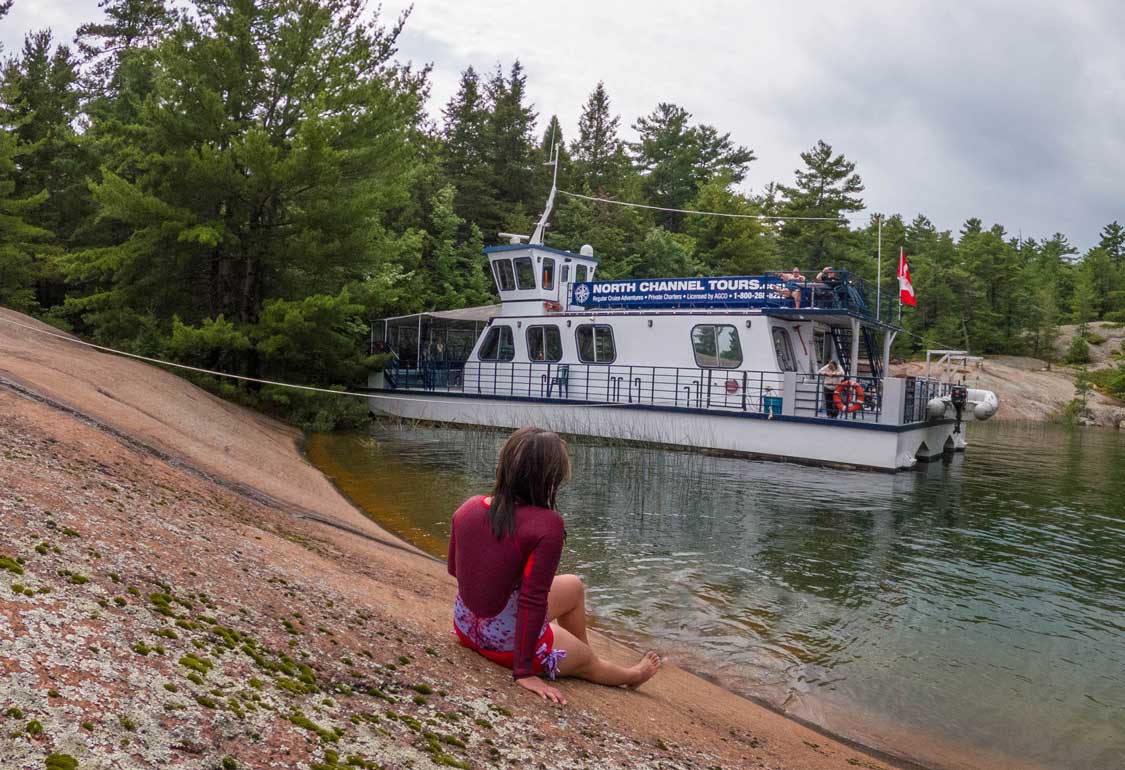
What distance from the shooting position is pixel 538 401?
20.4m

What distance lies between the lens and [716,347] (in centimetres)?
1909

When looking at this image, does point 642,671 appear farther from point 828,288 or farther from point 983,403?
point 983,403

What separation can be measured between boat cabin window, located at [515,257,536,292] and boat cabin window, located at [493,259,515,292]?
0.19 metres

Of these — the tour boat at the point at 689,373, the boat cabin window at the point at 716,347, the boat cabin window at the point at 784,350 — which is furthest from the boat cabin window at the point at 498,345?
the boat cabin window at the point at 784,350

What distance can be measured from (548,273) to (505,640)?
19.7 meters

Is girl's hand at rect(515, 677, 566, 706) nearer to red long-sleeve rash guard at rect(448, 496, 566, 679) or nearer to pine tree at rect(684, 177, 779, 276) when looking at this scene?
red long-sleeve rash guard at rect(448, 496, 566, 679)

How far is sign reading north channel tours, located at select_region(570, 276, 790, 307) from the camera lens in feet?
61.8

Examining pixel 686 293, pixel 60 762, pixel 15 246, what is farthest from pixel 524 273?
pixel 60 762

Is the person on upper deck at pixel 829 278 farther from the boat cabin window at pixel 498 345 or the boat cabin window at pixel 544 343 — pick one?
the boat cabin window at pixel 498 345

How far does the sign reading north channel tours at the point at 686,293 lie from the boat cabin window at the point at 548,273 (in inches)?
39.1

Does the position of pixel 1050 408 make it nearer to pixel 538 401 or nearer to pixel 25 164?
pixel 538 401

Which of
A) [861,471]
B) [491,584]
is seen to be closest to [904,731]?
[491,584]

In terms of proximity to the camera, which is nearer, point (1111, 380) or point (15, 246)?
point (15, 246)

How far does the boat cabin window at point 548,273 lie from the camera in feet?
74.2
